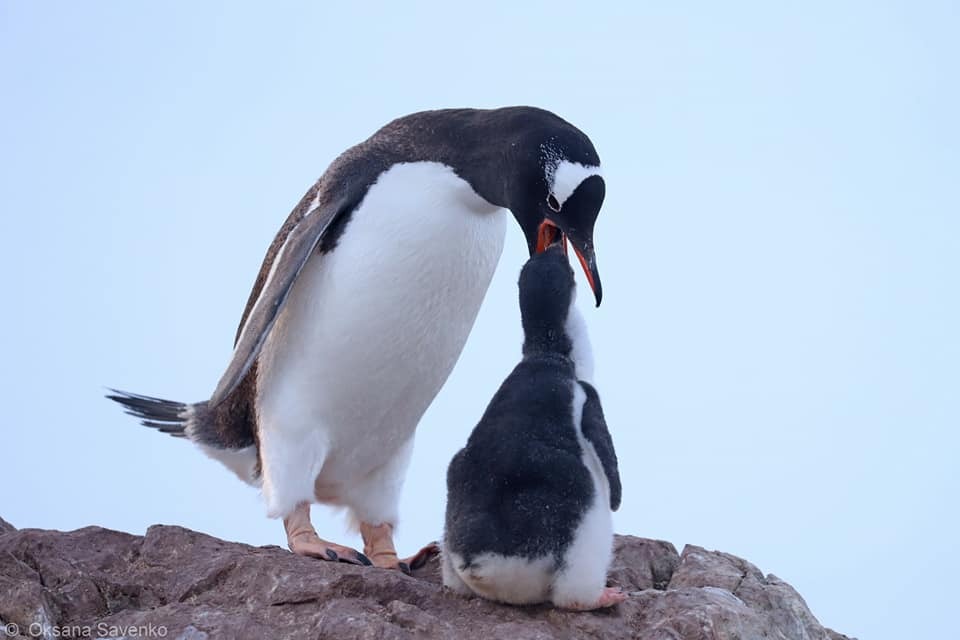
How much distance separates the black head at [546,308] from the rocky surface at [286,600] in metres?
0.83

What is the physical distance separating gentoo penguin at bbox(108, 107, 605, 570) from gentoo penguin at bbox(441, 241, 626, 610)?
96 centimetres

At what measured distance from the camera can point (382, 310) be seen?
5.22 metres

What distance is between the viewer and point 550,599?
4.12 m

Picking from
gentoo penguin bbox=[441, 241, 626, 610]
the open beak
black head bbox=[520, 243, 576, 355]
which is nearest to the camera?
gentoo penguin bbox=[441, 241, 626, 610]

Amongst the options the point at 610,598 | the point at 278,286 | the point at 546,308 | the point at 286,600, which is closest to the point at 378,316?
the point at 278,286

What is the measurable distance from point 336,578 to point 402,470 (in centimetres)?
155

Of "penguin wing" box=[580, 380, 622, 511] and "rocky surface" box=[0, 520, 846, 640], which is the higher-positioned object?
"penguin wing" box=[580, 380, 622, 511]

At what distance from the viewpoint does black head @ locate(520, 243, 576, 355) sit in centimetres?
434

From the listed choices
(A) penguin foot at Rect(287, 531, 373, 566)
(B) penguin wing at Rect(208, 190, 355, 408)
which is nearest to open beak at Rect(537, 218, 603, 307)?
(B) penguin wing at Rect(208, 190, 355, 408)

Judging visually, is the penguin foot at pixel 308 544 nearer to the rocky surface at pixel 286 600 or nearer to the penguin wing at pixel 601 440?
the rocky surface at pixel 286 600

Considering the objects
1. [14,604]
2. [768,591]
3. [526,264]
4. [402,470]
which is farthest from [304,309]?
[768,591]

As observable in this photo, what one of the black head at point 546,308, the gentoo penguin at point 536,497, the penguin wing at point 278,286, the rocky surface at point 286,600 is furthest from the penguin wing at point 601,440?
the penguin wing at point 278,286

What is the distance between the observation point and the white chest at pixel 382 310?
523 cm

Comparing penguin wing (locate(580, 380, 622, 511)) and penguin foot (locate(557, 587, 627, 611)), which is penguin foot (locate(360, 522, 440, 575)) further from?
penguin wing (locate(580, 380, 622, 511))
